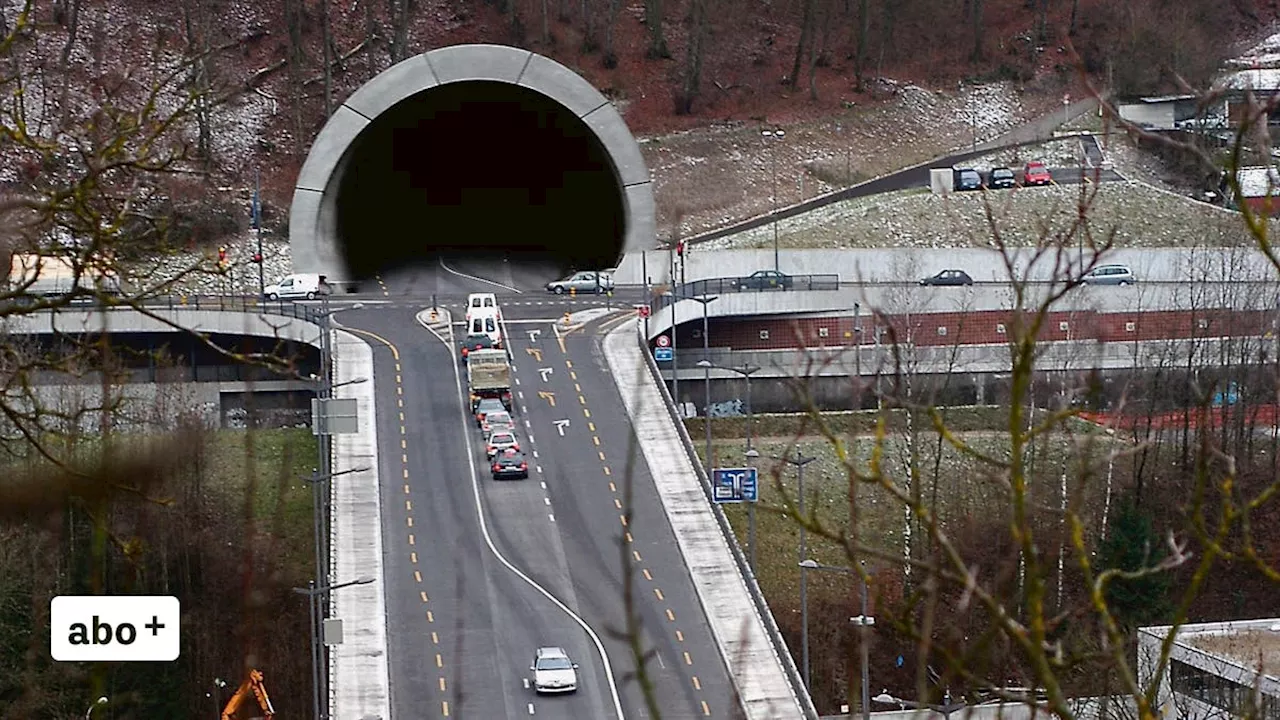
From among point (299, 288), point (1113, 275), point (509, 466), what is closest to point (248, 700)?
point (509, 466)

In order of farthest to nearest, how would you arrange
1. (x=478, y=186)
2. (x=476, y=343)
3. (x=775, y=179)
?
(x=478, y=186) < (x=775, y=179) < (x=476, y=343)

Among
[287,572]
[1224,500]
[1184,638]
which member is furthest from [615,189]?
[1224,500]

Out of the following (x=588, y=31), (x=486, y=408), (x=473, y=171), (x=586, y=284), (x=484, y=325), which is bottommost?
(x=486, y=408)

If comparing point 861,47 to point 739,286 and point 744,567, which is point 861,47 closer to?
point 739,286

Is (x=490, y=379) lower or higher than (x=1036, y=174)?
lower

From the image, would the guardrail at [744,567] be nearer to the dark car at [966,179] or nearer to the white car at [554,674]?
the white car at [554,674]

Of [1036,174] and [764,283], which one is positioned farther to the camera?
[1036,174]

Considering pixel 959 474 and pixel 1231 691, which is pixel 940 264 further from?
pixel 1231 691
